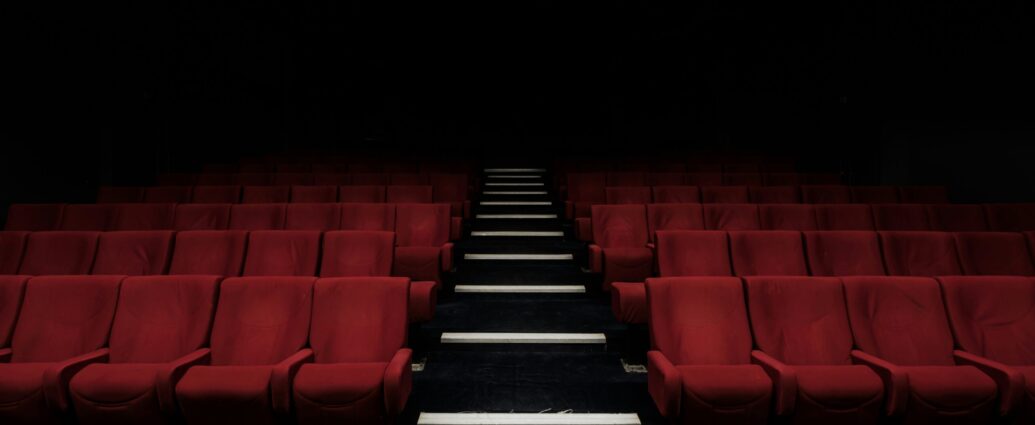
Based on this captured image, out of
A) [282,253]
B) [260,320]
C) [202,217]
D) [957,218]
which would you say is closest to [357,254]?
[282,253]

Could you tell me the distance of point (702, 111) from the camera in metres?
3.19

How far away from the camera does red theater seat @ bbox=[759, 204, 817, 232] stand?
4.39 ft

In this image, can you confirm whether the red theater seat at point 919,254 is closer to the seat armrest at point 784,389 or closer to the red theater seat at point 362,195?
the seat armrest at point 784,389

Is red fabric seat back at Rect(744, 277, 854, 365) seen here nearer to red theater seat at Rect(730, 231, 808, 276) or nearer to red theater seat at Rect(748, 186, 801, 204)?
red theater seat at Rect(730, 231, 808, 276)

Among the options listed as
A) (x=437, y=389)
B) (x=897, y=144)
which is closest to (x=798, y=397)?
(x=437, y=389)

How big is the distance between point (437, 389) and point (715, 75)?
8.90 feet

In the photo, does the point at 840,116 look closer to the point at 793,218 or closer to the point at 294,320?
the point at 793,218

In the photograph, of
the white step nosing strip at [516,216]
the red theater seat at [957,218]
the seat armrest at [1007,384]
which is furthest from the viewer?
the white step nosing strip at [516,216]

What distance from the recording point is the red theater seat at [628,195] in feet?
5.23

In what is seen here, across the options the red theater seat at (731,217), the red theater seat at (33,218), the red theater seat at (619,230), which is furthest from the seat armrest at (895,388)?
the red theater seat at (33,218)

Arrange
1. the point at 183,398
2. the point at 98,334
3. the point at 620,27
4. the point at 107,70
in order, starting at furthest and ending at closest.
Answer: the point at 620,27, the point at 107,70, the point at 98,334, the point at 183,398

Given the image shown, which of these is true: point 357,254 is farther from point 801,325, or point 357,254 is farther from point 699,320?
point 801,325

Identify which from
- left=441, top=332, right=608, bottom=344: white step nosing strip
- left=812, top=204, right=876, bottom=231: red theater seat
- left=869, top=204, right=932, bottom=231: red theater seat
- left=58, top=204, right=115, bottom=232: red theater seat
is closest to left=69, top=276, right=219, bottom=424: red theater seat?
left=441, top=332, right=608, bottom=344: white step nosing strip

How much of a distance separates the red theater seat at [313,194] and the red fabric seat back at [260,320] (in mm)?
744
